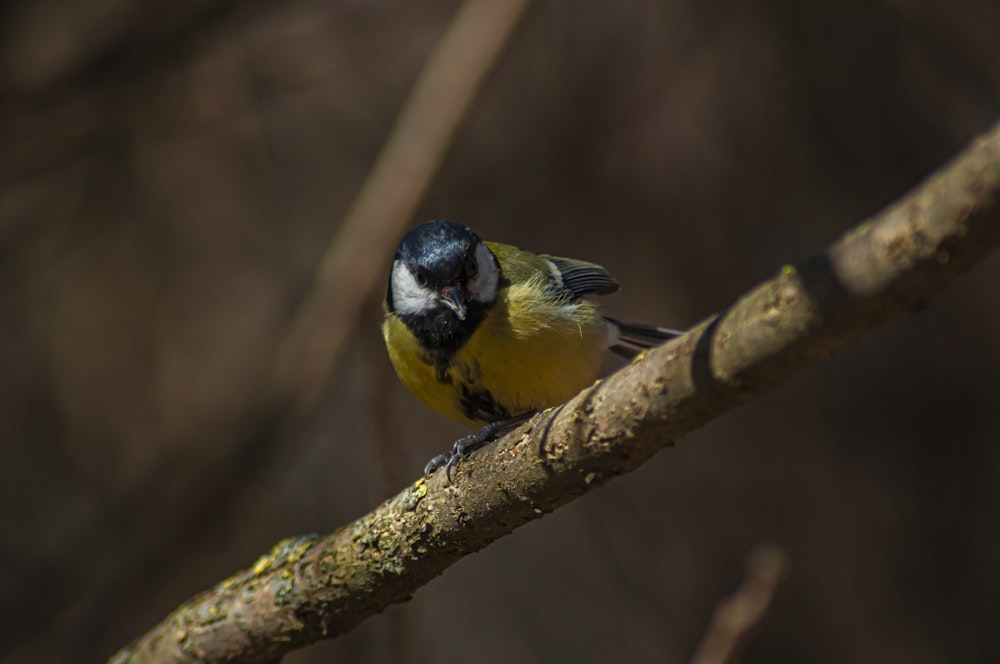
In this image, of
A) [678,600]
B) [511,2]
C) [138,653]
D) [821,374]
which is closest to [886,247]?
[138,653]

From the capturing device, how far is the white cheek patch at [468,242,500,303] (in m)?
2.75

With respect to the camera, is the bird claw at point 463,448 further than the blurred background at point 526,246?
No

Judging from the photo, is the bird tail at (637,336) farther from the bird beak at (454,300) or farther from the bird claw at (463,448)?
the bird claw at (463,448)

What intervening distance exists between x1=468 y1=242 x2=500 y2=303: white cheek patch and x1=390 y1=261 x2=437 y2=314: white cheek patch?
12cm

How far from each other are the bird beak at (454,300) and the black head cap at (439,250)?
0.04m

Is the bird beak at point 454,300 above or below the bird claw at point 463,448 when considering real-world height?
above

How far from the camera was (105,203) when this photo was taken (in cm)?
477

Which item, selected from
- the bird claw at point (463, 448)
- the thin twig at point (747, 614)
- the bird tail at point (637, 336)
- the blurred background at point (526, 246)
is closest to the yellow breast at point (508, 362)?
the bird claw at point (463, 448)

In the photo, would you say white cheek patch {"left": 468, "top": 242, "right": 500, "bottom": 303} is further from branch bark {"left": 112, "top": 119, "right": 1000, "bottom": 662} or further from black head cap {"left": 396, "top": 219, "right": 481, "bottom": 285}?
branch bark {"left": 112, "top": 119, "right": 1000, "bottom": 662}

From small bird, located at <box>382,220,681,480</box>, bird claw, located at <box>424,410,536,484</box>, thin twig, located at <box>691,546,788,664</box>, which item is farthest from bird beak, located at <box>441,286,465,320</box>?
thin twig, located at <box>691,546,788,664</box>

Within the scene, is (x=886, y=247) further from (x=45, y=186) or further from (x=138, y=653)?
(x=45, y=186)

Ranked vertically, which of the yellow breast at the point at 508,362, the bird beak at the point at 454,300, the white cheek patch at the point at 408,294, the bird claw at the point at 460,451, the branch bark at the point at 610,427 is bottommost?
the branch bark at the point at 610,427

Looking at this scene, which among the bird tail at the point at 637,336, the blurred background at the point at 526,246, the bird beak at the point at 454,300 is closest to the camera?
the bird beak at the point at 454,300

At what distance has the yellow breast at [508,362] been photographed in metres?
2.62
